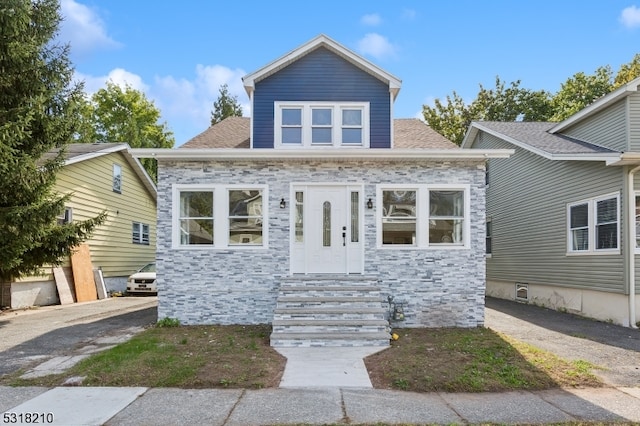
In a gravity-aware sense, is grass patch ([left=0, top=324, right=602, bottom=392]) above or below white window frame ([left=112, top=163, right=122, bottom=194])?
below

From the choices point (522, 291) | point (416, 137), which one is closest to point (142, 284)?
point (416, 137)

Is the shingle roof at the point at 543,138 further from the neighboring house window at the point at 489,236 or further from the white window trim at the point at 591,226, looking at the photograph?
the neighboring house window at the point at 489,236

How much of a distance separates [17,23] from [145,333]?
24.7 ft

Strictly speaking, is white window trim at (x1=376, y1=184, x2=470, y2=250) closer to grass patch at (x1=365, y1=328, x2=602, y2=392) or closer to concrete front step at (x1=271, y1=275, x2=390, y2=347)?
concrete front step at (x1=271, y1=275, x2=390, y2=347)

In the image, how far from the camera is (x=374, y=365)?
277 inches

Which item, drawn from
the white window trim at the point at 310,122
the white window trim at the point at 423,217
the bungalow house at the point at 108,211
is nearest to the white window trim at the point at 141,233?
the bungalow house at the point at 108,211

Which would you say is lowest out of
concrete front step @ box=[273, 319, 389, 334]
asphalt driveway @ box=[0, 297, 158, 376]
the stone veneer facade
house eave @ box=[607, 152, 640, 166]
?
asphalt driveway @ box=[0, 297, 158, 376]

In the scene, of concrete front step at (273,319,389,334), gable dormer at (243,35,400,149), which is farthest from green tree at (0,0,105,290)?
concrete front step at (273,319,389,334)

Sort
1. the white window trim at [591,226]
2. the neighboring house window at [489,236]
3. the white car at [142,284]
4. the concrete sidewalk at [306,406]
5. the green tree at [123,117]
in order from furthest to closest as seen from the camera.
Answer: the green tree at [123,117], the neighboring house window at [489,236], the white car at [142,284], the white window trim at [591,226], the concrete sidewalk at [306,406]

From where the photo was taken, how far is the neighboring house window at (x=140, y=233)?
2030 cm

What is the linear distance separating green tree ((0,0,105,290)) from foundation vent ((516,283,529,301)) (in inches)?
520

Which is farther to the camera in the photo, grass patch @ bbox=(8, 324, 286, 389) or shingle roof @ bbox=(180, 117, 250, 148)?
shingle roof @ bbox=(180, 117, 250, 148)

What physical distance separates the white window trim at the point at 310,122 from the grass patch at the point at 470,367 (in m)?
5.02

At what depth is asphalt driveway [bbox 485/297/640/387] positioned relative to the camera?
7039 mm
